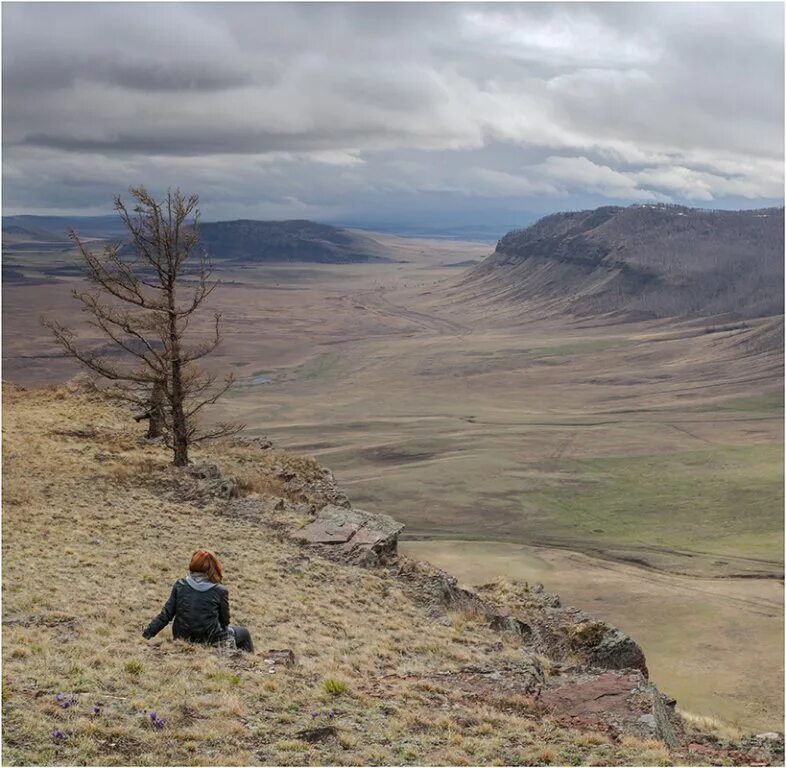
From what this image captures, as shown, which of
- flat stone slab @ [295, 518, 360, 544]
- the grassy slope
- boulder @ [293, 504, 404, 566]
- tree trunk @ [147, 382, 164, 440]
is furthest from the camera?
tree trunk @ [147, 382, 164, 440]

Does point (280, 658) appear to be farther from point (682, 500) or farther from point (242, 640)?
point (682, 500)

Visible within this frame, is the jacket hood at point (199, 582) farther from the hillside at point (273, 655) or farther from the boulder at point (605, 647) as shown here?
the boulder at point (605, 647)

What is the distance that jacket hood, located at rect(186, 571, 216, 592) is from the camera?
12.1 metres

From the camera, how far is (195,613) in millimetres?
12375

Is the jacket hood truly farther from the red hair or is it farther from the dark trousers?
the dark trousers

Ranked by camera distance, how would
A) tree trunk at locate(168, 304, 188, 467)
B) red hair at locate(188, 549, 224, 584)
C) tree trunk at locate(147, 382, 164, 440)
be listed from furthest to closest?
1. tree trunk at locate(147, 382, 164, 440)
2. tree trunk at locate(168, 304, 188, 467)
3. red hair at locate(188, 549, 224, 584)

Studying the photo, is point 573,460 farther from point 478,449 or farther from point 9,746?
point 9,746

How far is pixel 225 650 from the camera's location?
40.9 feet

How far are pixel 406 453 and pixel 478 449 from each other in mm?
8612

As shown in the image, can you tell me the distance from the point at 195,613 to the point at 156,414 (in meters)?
18.2

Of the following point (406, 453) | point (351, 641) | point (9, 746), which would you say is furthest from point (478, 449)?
point (9, 746)

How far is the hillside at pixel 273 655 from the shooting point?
9.81 meters

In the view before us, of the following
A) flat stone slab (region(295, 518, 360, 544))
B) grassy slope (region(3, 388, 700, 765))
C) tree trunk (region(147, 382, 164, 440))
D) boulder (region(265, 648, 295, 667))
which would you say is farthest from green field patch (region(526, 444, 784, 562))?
boulder (region(265, 648, 295, 667))

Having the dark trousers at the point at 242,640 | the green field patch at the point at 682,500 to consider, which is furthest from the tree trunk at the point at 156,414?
the green field patch at the point at 682,500
